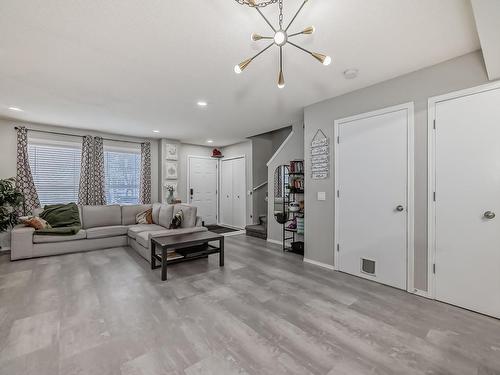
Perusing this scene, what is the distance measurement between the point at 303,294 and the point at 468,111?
2525 mm

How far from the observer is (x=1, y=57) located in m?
2.35

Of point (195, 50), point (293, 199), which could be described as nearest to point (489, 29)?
point (195, 50)

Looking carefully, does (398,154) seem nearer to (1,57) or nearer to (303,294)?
(303,294)

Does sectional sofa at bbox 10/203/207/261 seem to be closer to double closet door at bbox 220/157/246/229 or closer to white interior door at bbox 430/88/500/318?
double closet door at bbox 220/157/246/229

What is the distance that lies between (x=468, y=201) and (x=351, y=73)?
5.88ft

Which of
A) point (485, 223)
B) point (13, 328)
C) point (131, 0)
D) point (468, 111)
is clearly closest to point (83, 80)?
point (131, 0)

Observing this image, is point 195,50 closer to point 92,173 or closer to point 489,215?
point 489,215

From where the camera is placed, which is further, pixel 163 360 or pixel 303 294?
pixel 303 294

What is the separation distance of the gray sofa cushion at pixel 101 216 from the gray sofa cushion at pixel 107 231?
1.01 feet

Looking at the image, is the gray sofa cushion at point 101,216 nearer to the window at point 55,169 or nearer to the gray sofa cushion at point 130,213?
the gray sofa cushion at point 130,213

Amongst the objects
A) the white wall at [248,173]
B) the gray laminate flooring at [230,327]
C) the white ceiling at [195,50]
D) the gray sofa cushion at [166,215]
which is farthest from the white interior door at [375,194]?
the white wall at [248,173]

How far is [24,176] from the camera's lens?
4.56 meters

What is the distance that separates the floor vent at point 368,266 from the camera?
302 cm

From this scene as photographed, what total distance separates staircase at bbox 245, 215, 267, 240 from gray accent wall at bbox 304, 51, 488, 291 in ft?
5.82
